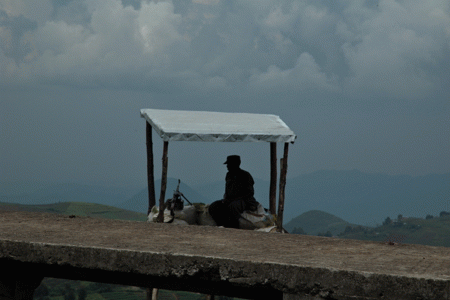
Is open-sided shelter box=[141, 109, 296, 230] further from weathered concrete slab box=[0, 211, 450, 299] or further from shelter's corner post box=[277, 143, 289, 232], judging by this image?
weathered concrete slab box=[0, 211, 450, 299]

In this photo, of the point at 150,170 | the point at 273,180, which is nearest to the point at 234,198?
the point at 273,180

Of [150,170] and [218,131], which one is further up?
[218,131]

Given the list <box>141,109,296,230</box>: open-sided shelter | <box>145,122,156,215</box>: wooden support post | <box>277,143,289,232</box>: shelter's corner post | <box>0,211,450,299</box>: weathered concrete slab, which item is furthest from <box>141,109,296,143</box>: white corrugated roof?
<box>0,211,450,299</box>: weathered concrete slab

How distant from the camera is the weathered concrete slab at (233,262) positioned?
3430 millimetres

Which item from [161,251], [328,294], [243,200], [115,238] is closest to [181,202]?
[243,200]

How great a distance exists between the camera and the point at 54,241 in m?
4.18

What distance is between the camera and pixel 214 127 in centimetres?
891

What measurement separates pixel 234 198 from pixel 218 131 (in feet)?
4.09

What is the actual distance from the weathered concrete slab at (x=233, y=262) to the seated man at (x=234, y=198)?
12.7ft

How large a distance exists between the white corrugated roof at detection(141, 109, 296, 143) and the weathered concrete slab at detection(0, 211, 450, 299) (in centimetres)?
360

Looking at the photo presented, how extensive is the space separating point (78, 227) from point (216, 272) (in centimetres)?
191

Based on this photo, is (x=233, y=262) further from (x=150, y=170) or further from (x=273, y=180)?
(x=273, y=180)

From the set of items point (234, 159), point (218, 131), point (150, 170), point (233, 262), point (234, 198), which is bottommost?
point (234, 198)

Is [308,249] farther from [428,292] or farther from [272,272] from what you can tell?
[428,292]
